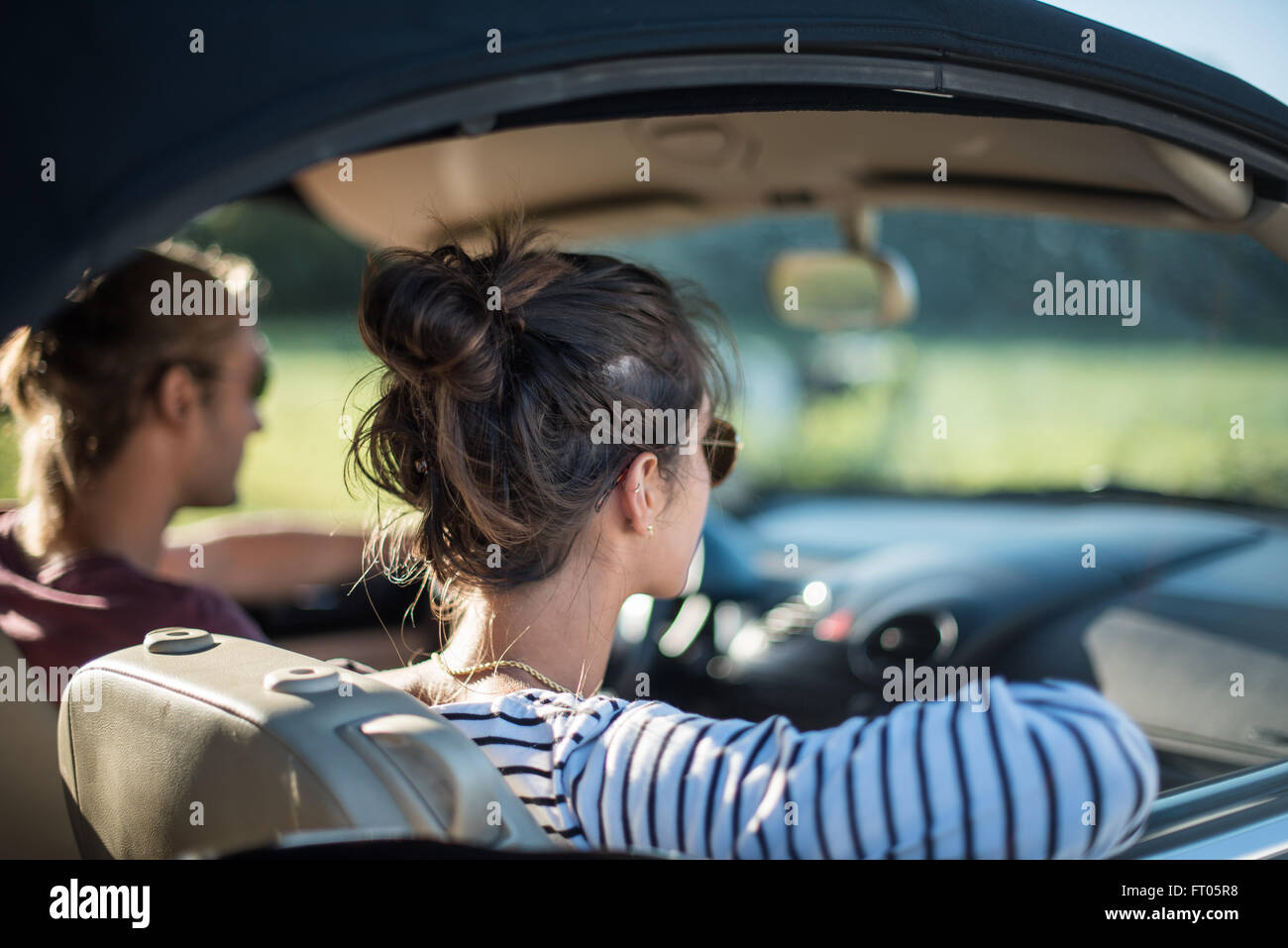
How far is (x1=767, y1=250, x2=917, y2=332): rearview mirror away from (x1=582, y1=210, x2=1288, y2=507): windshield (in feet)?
13.3

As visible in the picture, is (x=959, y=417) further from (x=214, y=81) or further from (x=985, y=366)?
(x=214, y=81)

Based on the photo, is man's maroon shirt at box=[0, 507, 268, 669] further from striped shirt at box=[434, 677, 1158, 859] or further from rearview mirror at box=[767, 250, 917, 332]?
rearview mirror at box=[767, 250, 917, 332]

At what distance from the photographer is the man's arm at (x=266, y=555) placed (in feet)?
10.2

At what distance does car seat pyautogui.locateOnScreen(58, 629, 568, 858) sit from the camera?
3.46 ft

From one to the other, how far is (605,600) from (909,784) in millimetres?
628

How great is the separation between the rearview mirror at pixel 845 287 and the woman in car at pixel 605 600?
5.13 ft

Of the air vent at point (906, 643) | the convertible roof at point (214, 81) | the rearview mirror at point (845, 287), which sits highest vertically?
the rearview mirror at point (845, 287)

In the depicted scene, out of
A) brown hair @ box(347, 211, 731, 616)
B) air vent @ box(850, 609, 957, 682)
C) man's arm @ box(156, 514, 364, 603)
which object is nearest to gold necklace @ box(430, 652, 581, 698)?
brown hair @ box(347, 211, 731, 616)

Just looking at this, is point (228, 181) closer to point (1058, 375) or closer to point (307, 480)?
point (307, 480)

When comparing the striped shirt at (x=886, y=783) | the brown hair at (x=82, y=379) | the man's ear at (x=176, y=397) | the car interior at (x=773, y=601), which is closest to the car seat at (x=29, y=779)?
the car interior at (x=773, y=601)

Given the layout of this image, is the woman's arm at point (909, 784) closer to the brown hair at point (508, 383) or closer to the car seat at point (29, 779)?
the brown hair at point (508, 383)
